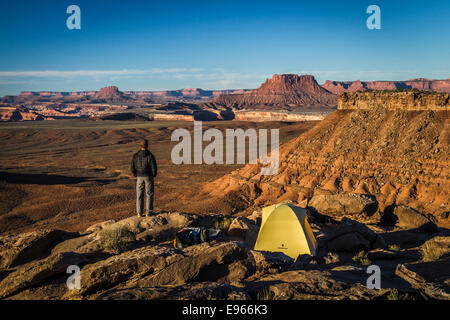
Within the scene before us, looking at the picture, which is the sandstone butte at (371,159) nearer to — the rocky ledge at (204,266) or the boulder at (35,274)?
the rocky ledge at (204,266)

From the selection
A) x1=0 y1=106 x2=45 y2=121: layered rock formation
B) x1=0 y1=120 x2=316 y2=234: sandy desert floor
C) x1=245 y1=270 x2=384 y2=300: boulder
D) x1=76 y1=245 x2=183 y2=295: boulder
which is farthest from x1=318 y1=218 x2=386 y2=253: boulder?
x1=0 y1=106 x2=45 y2=121: layered rock formation

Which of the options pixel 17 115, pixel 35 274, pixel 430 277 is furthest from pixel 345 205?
pixel 17 115

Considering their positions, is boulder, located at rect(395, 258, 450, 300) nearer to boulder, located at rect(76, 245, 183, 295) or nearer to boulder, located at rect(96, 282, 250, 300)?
boulder, located at rect(96, 282, 250, 300)

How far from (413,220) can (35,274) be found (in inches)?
518

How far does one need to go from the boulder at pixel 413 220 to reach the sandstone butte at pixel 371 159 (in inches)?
189

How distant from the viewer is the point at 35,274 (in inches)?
247

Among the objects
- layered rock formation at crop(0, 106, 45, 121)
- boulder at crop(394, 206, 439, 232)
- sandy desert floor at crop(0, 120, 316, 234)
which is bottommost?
sandy desert floor at crop(0, 120, 316, 234)

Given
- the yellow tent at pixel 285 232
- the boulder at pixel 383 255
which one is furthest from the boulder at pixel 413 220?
the yellow tent at pixel 285 232

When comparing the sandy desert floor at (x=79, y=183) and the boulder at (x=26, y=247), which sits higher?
the boulder at (x=26, y=247)

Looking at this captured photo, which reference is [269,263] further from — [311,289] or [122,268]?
[122,268]

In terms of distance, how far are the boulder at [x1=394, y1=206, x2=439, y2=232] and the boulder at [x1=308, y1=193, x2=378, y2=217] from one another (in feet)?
3.65

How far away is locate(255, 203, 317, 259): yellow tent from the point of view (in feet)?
33.0

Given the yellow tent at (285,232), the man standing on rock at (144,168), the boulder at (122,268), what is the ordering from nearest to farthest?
1. the boulder at (122,268)
2. the man standing on rock at (144,168)
3. the yellow tent at (285,232)

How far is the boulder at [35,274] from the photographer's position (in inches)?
243
